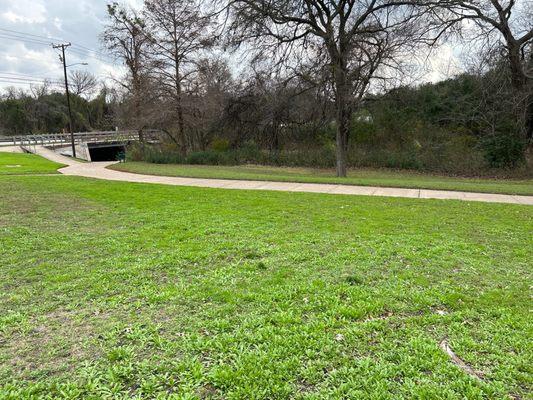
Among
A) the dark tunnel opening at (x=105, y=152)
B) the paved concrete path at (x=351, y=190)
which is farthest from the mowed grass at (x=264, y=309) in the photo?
the dark tunnel opening at (x=105, y=152)

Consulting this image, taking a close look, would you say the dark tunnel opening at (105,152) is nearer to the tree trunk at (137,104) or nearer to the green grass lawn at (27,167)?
the tree trunk at (137,104)

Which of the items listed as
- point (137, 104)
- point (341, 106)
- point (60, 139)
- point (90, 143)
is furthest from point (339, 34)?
point (60, 139)

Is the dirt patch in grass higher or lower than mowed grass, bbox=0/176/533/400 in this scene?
lower

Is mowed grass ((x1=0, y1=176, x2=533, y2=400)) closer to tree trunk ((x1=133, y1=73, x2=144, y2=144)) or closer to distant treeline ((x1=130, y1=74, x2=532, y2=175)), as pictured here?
distant treeline ((x1=130, y1=74, x2=532, y2=175))

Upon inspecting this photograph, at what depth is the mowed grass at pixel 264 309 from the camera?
2307 millimetres

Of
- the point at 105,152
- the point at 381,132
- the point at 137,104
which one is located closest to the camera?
the point at 381,132

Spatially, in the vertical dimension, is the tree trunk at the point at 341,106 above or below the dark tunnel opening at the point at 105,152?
above

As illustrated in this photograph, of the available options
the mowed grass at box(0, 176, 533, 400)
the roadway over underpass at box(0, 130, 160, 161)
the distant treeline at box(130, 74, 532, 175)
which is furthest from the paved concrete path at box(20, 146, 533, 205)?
the roadway over underpass at box(0, 130, 160, 161)

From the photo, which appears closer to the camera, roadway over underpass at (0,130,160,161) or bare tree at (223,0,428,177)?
bare tree at (223,0,428,177)

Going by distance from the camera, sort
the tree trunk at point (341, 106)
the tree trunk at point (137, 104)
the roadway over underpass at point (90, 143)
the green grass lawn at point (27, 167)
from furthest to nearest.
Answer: the roadway over underpass at point (90, 143), the tree trunk at point (137, 104), the green grass lawn at point (27, 167), the tree trunk at point (341, 106)

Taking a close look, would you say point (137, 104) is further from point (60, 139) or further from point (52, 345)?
point (52, 345)

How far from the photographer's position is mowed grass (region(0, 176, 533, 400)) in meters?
2.31

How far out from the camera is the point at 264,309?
10.6 ft

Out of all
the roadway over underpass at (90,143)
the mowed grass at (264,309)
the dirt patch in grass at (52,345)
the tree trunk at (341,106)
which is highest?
the tree trunk at (341,106)
